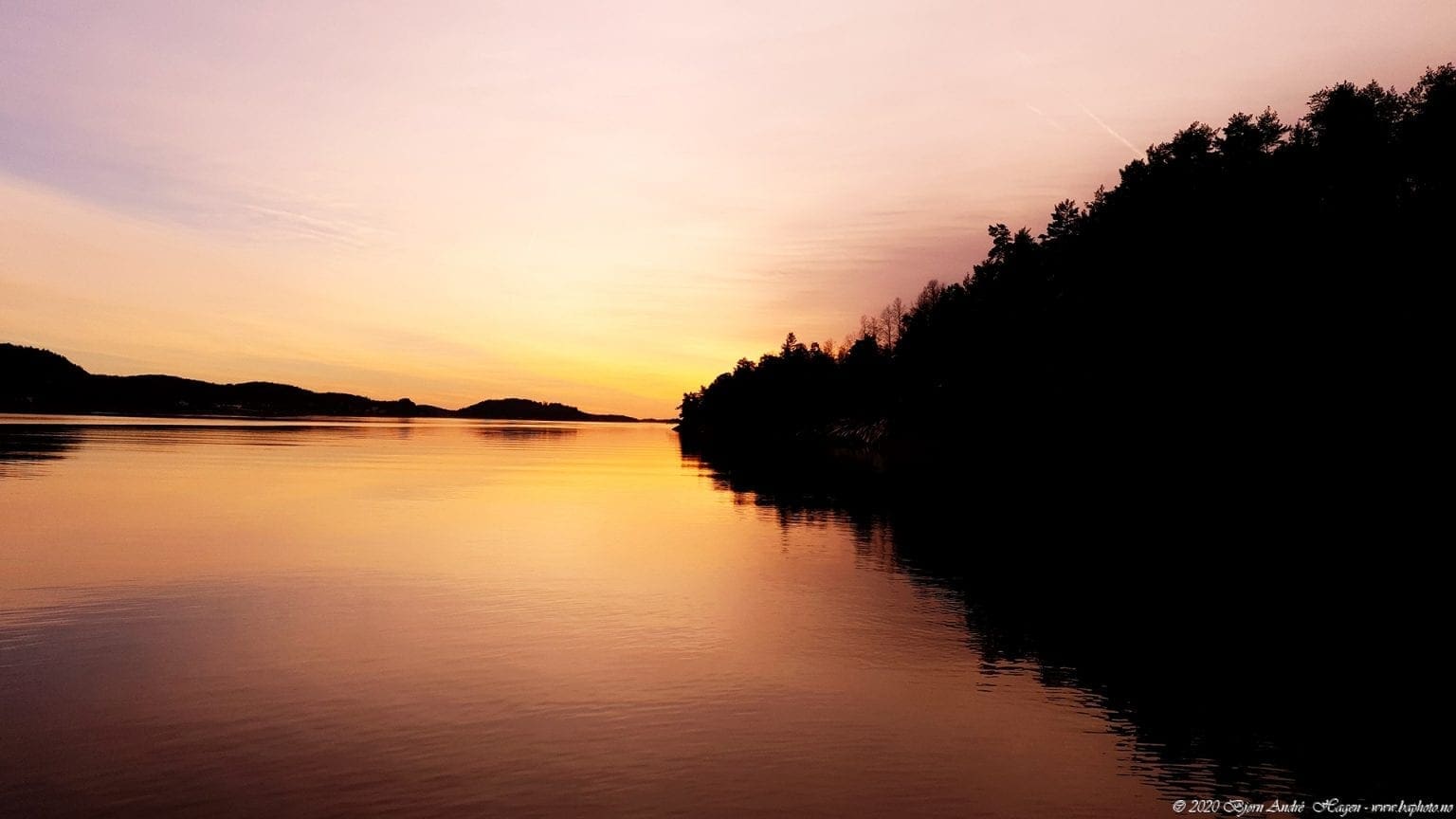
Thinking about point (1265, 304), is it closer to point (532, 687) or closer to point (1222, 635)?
point (1222, 635)

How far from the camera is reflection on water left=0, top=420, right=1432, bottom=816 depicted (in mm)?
12055

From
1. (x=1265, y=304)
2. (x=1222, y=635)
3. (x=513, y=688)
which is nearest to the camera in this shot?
(x=513, y=688)

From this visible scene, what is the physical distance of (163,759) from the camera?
41.4 feet

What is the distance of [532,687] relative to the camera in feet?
54.4

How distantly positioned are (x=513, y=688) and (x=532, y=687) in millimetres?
376

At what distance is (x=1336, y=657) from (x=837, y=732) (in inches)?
566

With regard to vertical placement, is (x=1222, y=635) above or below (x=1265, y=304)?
below

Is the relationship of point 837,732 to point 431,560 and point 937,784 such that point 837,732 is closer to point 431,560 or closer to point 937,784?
point 937,784

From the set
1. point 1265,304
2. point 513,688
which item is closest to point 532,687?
point 513,688

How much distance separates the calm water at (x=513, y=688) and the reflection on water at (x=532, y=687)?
0.24ft

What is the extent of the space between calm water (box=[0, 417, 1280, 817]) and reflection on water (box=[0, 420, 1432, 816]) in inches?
2.9

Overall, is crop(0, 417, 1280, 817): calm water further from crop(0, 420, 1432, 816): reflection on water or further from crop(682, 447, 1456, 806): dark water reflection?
crop(682, 447, 1456, 806): dark water reflection

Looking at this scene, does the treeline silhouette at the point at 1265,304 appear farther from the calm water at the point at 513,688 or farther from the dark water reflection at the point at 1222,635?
the calm water at the point at 513,688

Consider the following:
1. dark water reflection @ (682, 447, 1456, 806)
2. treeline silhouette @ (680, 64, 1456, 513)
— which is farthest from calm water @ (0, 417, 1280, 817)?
treeline silhouette @ (680, 64, 1456, 513)
